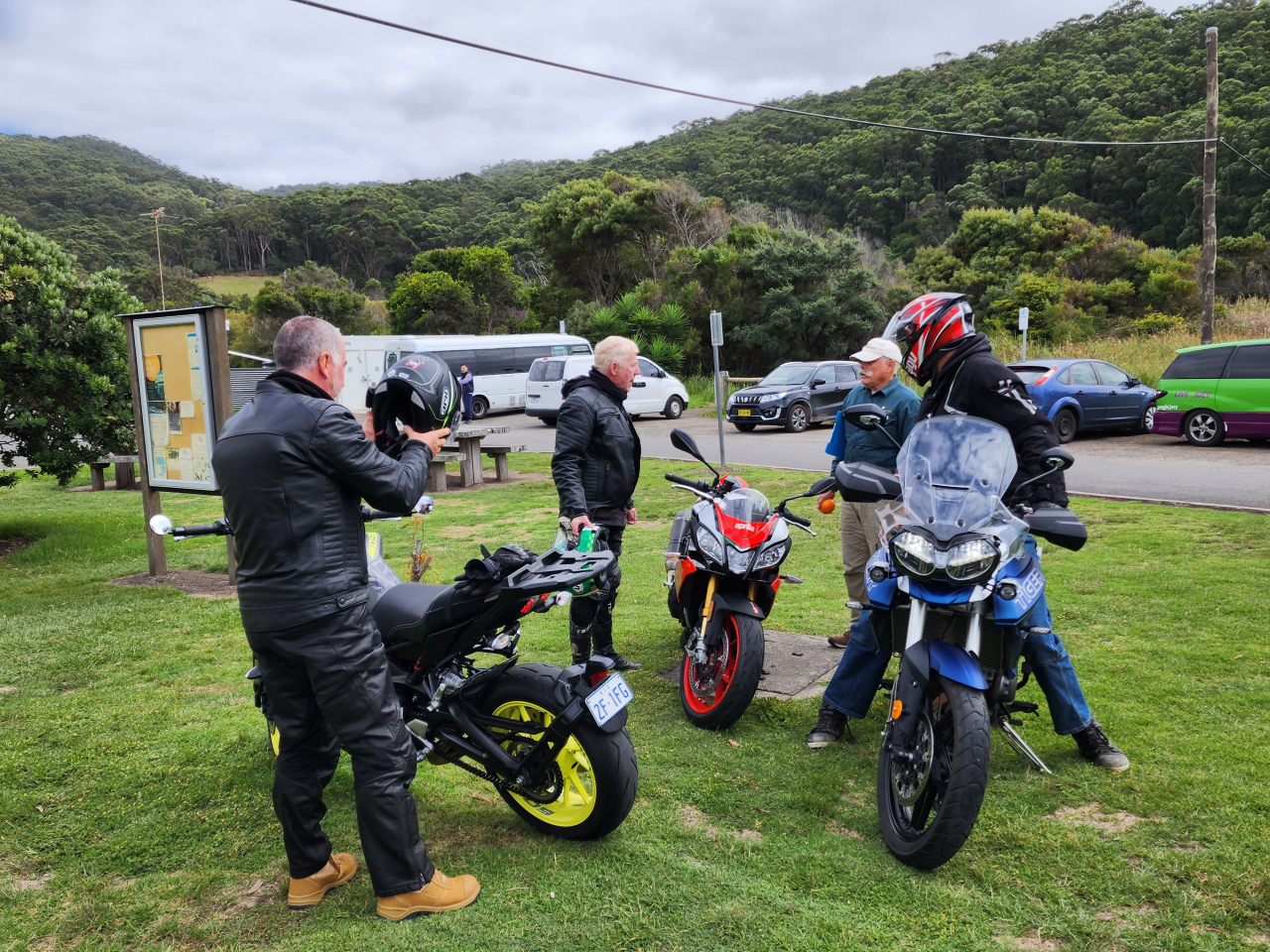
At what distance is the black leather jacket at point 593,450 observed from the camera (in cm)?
→ 465

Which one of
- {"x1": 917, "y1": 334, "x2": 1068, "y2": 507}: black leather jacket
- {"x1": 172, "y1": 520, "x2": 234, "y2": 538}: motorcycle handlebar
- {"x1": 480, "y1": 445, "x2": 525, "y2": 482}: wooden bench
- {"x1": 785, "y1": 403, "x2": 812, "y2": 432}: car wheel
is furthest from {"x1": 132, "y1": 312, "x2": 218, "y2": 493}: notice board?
{"x1": 785, "y1": 403, "x2": 812, "y2": 432}: car wheel

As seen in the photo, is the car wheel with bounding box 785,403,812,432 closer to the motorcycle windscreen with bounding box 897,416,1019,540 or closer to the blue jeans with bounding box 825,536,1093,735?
the blue jeans with bounding box 825,536,1093,735

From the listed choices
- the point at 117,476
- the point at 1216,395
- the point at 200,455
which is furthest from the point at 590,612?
the point at 1216,395

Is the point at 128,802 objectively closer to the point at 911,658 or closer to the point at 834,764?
the point at 834,764

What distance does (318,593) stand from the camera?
8.55 ft

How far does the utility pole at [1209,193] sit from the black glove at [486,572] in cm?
2027

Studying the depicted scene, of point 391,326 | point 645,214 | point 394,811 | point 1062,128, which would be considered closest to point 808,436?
point 394,811

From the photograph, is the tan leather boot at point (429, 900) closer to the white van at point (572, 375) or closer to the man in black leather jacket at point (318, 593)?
the man in black leather jacket at point (318, 593)

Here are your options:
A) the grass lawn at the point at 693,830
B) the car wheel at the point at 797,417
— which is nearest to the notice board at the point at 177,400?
the grass lawn at the point at 693,830

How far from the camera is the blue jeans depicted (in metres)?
3.59

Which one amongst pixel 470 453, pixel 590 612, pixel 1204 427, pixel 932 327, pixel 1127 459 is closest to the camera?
pixel 932 327

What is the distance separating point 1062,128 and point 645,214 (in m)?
23.2

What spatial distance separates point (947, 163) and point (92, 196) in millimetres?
71512

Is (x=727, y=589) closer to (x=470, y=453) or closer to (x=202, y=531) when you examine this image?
(x=202, y=531)
